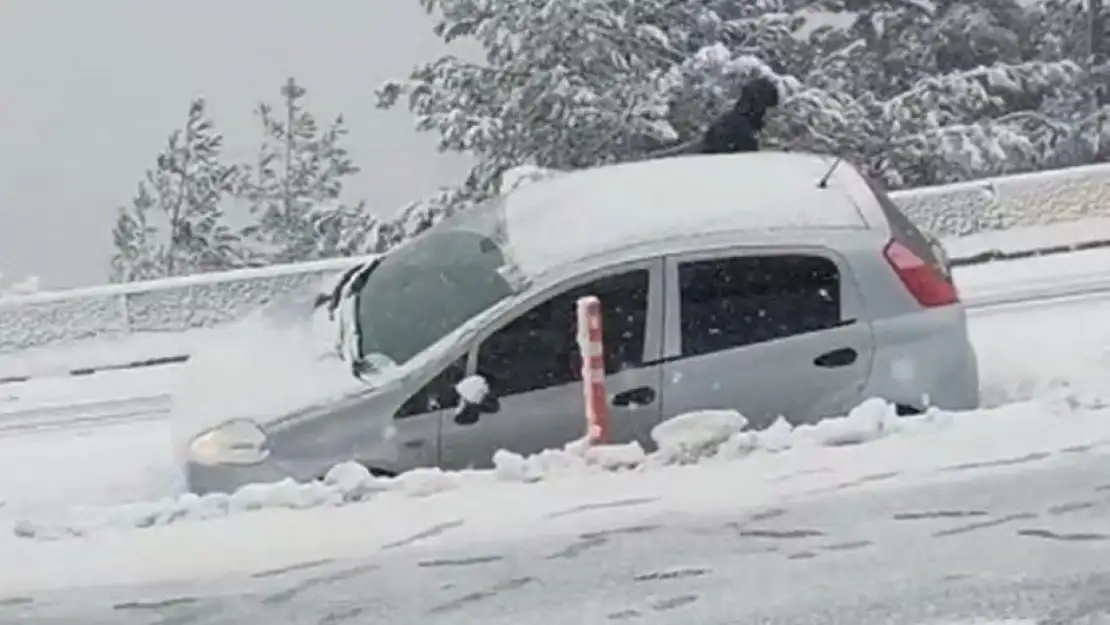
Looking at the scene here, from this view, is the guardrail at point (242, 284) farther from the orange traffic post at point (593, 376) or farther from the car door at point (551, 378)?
the orange traffic post at point (593, 376)

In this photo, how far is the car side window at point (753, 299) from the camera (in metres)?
4.73

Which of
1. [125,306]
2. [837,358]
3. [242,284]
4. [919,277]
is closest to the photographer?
[837,358]

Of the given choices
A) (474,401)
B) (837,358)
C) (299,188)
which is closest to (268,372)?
(474,401)

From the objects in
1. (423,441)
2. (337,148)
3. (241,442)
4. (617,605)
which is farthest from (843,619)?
(337,148)

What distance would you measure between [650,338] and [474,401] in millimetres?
581

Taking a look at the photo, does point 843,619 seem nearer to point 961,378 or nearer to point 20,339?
point 961,378

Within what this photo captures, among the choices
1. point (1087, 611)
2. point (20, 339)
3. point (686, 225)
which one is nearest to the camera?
point (1087, 611)

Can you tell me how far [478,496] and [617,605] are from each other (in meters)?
0.63

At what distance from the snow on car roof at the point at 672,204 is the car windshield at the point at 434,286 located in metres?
0.08

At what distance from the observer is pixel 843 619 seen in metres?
3.89

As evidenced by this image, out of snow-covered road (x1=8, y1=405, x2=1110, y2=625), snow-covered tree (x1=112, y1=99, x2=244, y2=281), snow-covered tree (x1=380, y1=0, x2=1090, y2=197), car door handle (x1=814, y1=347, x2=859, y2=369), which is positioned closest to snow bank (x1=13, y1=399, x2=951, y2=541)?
snow-covered road (x1=8, y1=405, x2=1110, y2=625)

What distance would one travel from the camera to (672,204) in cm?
504

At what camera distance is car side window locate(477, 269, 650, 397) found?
15.3 ft

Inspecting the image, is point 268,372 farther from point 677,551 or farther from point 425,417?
point 677,551
